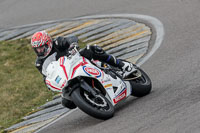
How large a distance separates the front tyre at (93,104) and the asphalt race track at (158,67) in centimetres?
14

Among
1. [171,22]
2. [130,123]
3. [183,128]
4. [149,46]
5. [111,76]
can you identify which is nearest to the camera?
[183,128]

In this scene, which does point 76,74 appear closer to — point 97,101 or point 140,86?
point 97,101

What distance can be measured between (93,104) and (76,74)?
48cm

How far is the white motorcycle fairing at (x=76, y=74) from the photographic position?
628 centimetres

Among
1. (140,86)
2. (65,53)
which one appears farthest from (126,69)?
(65,53)

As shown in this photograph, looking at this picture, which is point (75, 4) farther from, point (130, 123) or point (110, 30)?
point (130, 123)

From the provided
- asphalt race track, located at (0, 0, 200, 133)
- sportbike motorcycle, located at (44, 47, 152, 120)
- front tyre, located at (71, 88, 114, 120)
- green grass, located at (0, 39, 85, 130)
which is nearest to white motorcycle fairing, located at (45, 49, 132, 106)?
sportbike motorcycle, located at (44, 47, 152, 120)

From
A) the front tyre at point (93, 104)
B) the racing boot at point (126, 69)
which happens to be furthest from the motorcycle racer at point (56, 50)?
the front tyre at point (93, 104)

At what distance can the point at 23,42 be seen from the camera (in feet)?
41.5

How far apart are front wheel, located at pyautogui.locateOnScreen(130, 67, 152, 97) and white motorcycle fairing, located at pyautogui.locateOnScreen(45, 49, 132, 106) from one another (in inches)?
16.0

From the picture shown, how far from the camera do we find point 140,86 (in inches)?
285

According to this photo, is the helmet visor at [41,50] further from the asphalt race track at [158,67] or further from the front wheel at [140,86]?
the front wheel at [140,86]

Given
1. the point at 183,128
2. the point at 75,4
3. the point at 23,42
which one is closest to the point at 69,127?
the point at 183,128

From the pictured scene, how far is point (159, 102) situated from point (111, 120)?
0.78 metres
